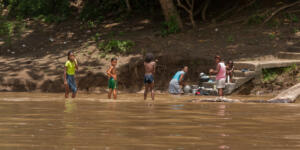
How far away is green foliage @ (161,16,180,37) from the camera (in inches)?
912

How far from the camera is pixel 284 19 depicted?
22562mm

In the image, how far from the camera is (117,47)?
2195 cm

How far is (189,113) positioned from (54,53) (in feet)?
47.6

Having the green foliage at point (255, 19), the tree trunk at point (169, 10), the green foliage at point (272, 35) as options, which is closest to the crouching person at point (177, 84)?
the green foliage at point (272, 35)

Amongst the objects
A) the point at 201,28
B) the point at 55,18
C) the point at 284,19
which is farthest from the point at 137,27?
the point at 284,19

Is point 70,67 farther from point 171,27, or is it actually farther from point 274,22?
point 274,22

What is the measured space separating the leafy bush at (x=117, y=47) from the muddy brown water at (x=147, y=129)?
11.8 metres

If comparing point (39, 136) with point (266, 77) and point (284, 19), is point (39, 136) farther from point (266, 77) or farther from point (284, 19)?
point (284, 19)

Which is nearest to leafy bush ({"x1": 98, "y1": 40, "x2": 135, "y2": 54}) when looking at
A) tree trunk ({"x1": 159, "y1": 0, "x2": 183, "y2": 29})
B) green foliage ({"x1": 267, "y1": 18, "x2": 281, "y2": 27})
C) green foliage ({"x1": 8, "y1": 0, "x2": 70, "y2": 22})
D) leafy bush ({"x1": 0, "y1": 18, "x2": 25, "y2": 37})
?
tree trunk ({"x1": 159, "y1": 0, "x2": 183, "y2": 29})

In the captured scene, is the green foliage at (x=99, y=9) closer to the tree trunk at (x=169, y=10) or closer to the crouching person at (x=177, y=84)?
the tree trunk at (x=169, y=10)

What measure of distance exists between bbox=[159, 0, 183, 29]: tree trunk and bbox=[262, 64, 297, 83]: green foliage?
21.1 feet

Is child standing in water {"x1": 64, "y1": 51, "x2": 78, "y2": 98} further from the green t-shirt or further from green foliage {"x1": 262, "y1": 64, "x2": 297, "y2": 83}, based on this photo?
green foliage {"x1": 262, "y1": 64, "x2": 297, "y2": 83}

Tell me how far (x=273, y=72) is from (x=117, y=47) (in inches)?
264

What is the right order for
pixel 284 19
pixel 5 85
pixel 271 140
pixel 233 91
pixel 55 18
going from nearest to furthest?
pixel 271 140 → pixel 233 91 → pixel 5 85 → pixel 284 19 → pixel 55 18
